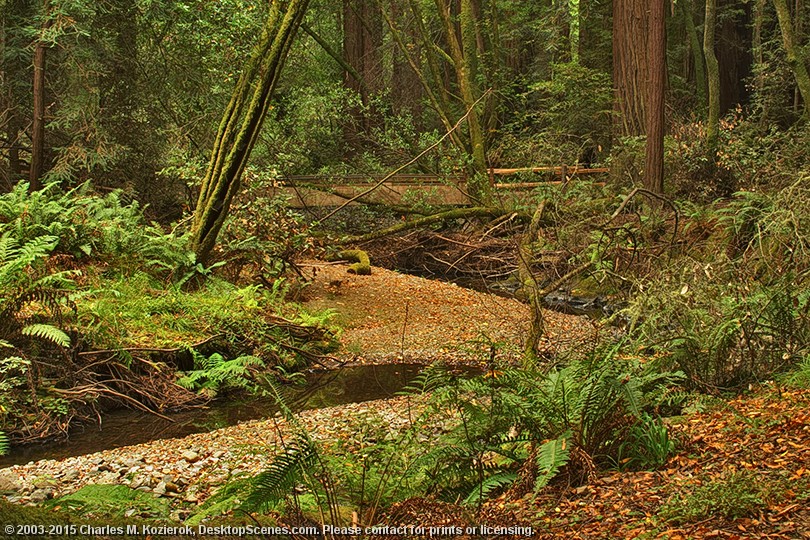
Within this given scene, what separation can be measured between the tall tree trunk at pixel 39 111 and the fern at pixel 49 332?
638 cm

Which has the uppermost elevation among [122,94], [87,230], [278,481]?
[122,94]

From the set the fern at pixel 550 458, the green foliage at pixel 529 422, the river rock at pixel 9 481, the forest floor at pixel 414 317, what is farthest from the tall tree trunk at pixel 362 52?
the fern at pixel 550 458

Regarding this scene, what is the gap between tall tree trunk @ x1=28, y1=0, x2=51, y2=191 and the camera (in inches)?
500

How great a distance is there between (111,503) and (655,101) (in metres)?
13.0

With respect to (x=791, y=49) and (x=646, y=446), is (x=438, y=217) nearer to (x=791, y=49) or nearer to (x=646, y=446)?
(x=791, y=49)

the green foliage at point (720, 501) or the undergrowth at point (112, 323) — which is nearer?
the green foliage at point (720, 501)

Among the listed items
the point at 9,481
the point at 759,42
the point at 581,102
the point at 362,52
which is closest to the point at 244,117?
the point at 9,481

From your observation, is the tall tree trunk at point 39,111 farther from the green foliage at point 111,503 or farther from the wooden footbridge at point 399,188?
the green foliage at point 111,503

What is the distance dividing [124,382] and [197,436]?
4.74ft

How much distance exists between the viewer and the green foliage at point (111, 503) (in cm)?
366

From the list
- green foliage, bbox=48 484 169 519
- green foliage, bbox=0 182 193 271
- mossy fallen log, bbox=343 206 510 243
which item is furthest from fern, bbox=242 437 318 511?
mossy fallen log, bbox=343 206 510 243

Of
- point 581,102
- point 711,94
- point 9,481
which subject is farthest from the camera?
point 581,102

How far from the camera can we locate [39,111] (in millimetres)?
12906

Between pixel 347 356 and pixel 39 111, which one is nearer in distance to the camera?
pixel 347 356
